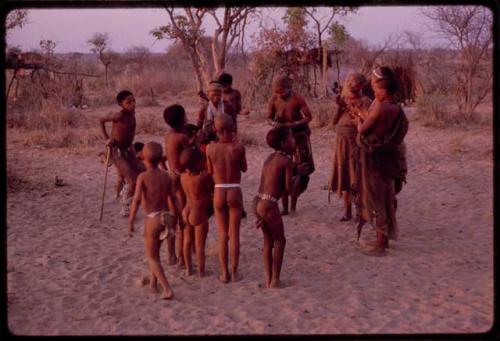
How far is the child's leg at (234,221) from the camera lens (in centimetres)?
432

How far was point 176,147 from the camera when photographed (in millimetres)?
4789

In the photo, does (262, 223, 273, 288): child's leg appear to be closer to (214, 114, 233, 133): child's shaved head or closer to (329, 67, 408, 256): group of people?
(214, 114, 233, 133): child's shaved head

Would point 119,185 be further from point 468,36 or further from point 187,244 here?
point 468,36

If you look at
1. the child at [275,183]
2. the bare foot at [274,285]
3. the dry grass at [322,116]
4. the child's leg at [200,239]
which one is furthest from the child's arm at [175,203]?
the dry grass at [322,116]

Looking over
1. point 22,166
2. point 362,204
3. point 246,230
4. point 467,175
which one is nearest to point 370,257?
point 362,204

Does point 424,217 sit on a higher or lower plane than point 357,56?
lower

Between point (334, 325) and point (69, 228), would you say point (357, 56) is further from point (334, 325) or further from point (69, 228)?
point (334, 325)

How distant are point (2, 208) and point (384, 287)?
299cm

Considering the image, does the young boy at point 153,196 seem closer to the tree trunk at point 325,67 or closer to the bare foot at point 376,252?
the bare foot at point 376,252

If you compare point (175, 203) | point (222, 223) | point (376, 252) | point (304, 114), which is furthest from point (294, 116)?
point (175, 203)

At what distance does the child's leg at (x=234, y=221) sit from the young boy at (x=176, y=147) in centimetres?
49

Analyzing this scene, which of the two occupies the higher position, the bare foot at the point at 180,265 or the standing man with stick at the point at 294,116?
the standing man with stick at the point at 294,116

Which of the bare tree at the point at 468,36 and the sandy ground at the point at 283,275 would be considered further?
the bare tree at the point at 468,36

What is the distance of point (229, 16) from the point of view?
1455cm
